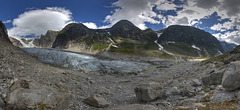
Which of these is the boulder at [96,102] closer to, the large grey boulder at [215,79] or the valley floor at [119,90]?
the valley floor at [119,90]

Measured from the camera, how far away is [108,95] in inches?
797

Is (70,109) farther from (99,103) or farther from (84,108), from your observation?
(99,103)

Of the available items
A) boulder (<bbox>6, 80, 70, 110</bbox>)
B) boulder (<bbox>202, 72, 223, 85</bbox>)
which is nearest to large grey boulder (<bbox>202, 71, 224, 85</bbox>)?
boulder (<bbox>202, 72, 223, 85</bbox>)

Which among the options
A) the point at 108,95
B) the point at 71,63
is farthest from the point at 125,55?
the point at 108,95

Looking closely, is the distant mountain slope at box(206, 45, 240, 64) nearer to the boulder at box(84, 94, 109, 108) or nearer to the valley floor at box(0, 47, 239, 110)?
the valley floor at box(0, 47, 239, 110)

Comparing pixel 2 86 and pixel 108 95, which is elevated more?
pixel 2 86

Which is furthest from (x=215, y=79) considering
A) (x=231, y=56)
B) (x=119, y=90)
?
(x=119, y=90)

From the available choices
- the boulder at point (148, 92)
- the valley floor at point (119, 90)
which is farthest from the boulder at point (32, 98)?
the boulder at point (148, 92)

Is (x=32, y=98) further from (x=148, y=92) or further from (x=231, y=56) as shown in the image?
(x=231, y=56)

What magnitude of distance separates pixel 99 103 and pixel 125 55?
17609cm

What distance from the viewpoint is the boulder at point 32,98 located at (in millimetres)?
8945

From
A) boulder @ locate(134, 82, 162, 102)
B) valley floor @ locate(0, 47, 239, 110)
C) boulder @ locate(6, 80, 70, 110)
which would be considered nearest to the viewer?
boulder @ locate(6, 80, 70, 110)

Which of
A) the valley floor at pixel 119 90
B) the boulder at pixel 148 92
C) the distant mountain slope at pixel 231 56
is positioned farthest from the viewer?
the distant mountain slope at pixel 231 56

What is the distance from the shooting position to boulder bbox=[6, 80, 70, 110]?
29.3ft
